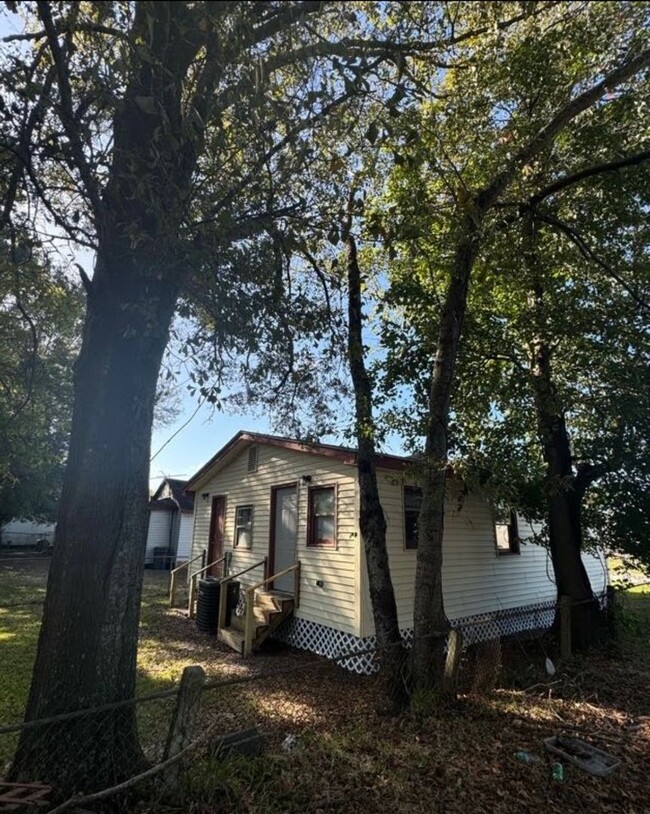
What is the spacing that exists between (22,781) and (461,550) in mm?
8766

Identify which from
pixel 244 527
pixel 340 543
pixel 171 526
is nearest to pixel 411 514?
pixel 340 543

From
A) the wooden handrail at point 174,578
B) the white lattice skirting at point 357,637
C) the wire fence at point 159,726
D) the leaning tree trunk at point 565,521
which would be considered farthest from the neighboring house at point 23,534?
the leaning tree trunk at point 565,521

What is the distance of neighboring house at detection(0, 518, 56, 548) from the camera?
95.9 ft

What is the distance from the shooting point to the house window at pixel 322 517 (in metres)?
9.16

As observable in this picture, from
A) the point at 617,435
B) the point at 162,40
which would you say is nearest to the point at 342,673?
the point at 617,435

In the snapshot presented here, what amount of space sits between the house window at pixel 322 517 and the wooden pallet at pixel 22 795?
6440 mm

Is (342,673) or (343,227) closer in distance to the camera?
(343,227)

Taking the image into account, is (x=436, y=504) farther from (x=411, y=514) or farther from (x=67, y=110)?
(x=67, y=110)

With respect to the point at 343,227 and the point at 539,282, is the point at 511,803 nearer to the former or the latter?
the point at 343,227

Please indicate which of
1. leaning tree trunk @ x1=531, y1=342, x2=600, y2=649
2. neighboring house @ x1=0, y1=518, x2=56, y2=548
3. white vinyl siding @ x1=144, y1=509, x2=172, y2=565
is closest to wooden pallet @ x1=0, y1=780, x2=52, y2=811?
leaning tree trunk @ x1=531, y1=342, x2=600, y2=649

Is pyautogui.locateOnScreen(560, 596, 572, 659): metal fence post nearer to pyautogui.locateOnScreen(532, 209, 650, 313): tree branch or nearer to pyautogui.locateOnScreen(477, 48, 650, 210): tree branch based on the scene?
pyautogui.locateOnScreen(532, 209, 650, 313): tree branch

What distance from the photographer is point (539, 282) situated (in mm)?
8070

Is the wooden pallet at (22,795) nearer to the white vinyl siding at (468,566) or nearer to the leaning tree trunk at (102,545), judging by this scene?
the leaning tree trunk at (102,545)

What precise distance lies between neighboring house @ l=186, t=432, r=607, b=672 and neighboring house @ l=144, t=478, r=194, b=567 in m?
11.3
